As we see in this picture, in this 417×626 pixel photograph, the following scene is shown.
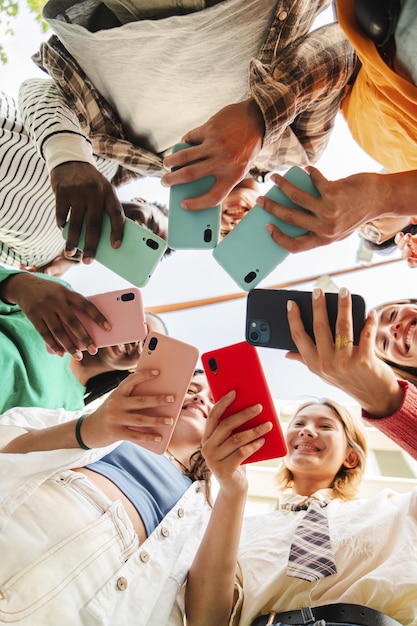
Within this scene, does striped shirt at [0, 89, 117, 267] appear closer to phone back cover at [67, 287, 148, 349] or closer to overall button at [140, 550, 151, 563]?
phone back cover at [67, 287, 148, 349]

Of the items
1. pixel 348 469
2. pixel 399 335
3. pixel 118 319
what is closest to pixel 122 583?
pixel 118 319

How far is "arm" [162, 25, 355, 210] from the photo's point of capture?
2.78ft

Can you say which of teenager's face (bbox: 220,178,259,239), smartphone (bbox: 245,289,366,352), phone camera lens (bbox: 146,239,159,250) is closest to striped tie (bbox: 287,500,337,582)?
smartphone (bbox: 245,289,366,352)

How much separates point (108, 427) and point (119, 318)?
1.03 feet

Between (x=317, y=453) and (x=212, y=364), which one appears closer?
(x=212, y=364)

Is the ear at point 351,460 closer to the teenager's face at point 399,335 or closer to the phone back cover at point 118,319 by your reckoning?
the teenager's face at point 399,335

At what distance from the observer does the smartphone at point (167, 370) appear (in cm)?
103

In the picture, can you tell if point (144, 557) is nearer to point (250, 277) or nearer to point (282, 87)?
point (250, 277)

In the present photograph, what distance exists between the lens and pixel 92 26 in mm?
977

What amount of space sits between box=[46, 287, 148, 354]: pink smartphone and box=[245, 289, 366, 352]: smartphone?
0.31 m

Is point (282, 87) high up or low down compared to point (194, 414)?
up

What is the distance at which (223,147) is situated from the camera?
33.1 inches

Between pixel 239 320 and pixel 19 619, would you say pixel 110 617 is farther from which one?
pixel 239 320

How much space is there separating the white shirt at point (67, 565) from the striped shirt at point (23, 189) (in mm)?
776
